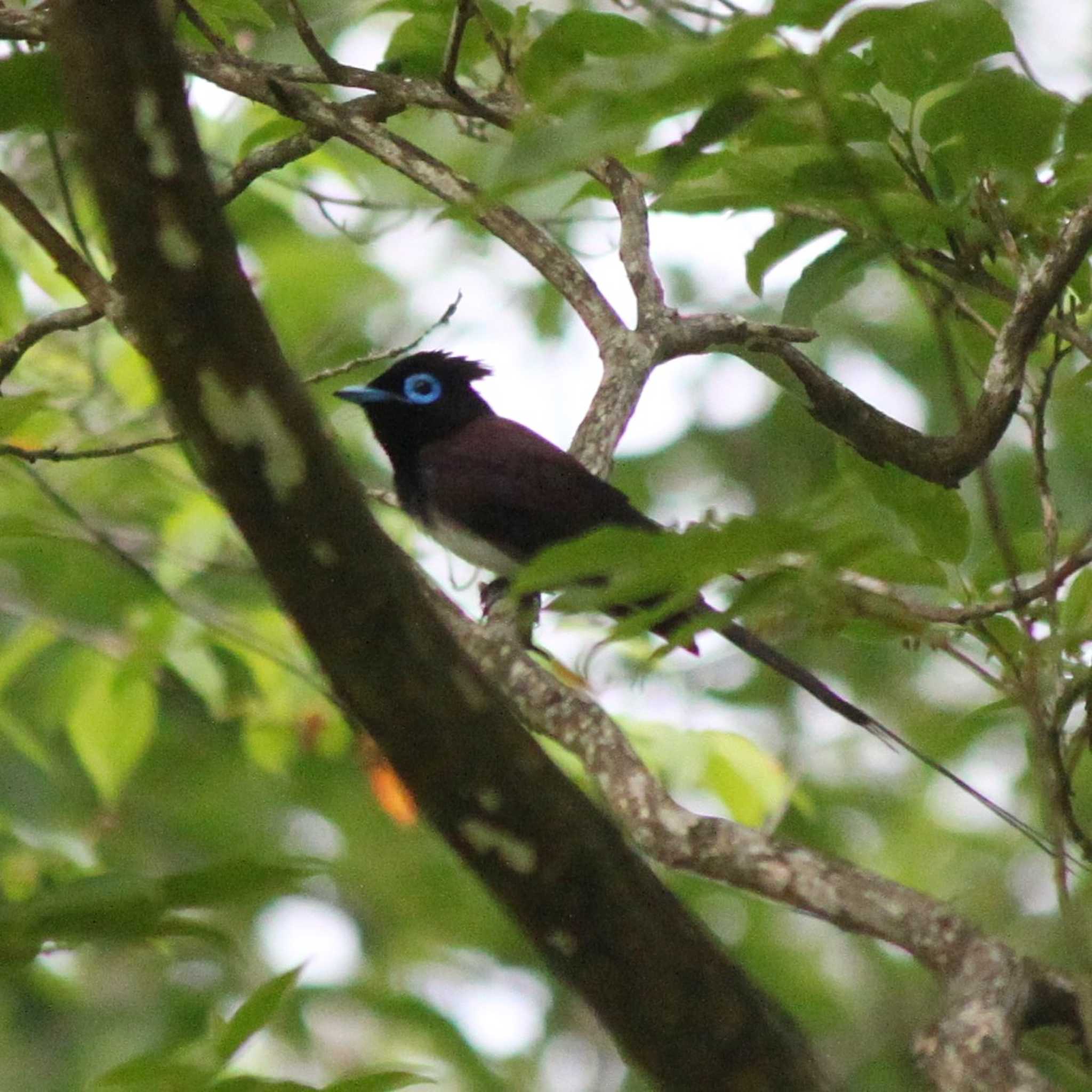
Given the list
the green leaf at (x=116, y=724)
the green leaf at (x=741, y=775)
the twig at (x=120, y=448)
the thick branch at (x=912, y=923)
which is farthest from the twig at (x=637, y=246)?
the green leaf at (x=116, y=724)

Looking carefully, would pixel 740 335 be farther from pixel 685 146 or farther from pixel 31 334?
pixel 685 146

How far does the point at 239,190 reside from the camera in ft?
10.3

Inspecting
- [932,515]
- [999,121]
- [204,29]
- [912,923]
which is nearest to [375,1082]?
[912,923]

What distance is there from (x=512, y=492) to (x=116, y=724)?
1.33 meters

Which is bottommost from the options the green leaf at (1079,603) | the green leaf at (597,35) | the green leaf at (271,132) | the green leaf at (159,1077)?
the green leaf at (159,1077)

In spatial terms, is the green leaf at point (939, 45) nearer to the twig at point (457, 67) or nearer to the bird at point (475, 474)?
the twig at point (457, 67)

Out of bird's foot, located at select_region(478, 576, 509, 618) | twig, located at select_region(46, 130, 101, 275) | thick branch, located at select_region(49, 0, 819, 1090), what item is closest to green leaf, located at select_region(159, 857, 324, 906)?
thick branch, located at select_region(49, 0, 819, 1090)

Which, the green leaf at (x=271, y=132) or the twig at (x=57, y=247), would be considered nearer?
the twig at (x=57, y=247)

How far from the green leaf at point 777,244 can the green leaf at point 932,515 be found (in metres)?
0.51

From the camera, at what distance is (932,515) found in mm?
2219

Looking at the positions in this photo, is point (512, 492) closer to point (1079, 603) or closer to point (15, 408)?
point (15, 408)

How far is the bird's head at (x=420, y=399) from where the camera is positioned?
5.22 metres

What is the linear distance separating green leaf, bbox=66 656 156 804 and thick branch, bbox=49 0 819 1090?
3370 mm

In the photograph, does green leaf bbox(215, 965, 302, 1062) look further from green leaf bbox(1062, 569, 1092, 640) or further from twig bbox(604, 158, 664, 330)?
twig bbox(604, 158, 664, 330)
